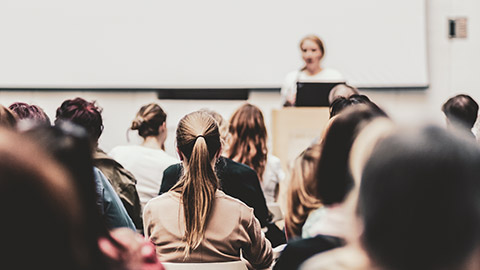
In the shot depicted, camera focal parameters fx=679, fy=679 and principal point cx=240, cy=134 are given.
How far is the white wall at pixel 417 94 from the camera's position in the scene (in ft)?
23.1

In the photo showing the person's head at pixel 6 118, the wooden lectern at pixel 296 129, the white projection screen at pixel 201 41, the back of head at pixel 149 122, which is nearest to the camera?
the person's head at pixel 6 118

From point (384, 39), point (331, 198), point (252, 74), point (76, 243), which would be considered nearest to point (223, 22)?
point (252, 74)

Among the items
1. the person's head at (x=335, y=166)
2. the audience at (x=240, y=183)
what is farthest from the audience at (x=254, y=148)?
the person's head at (x=335, y=166)

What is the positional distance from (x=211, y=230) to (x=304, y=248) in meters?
0.94

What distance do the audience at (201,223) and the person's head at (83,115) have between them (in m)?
0.79

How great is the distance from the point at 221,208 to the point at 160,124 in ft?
5.89

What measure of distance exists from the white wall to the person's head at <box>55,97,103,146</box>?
3759 mm

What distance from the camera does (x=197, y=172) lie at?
2574mm

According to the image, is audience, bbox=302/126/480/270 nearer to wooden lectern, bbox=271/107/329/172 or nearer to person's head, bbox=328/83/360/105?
person's head, bbox=328/83/360/105

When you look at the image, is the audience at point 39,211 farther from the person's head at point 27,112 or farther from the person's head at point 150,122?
the person's head at point 150,122

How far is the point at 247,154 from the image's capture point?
4062 millimetres

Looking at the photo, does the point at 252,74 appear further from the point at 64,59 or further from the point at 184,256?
the point at 184,256

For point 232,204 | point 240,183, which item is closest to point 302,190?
point 232,204

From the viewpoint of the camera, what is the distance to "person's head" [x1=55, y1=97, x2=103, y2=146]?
3189 millimetres
